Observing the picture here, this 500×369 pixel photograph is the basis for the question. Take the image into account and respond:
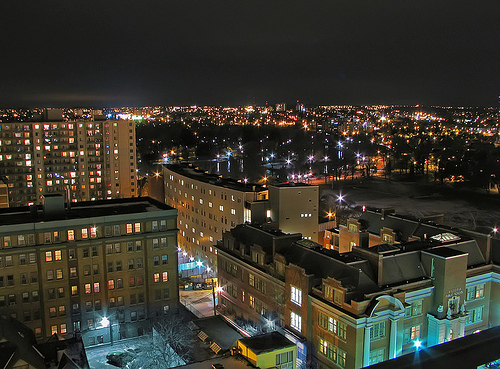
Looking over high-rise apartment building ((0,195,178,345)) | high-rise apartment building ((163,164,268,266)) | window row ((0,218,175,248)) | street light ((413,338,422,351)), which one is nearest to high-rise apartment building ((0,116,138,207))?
high-rise apartment building ((163,164,268,266))

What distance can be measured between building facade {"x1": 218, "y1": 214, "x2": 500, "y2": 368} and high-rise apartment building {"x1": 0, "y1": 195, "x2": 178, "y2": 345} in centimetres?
460

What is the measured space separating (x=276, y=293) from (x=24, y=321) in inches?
460

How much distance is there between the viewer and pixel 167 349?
19.3 m

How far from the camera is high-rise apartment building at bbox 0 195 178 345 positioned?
2141 centimetres

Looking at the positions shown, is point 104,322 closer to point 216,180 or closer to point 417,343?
point 417,343

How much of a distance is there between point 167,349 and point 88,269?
634cm

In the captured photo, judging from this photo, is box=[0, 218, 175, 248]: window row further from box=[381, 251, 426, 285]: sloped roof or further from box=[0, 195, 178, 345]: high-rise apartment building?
box=[381, 251, 426, 285]: sloped roof

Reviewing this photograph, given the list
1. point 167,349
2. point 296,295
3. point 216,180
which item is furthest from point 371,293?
point 216,180

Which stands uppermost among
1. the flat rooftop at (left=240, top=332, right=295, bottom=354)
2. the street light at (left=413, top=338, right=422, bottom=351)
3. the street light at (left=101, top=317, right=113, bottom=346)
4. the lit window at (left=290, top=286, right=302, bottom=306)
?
the lit window at (left=290, top=286, right=302, bottom=306)

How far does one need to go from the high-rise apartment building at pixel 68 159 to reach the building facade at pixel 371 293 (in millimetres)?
35124

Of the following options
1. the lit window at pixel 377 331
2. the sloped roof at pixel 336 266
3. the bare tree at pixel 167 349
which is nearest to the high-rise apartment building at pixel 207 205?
the sloped roof at pixel 336 266

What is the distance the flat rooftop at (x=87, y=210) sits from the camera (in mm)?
23328

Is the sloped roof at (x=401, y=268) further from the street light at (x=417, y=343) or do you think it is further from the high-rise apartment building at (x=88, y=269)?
the high-rise apartment building at (x=88, y=269)

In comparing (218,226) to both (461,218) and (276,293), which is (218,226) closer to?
(276,293)
